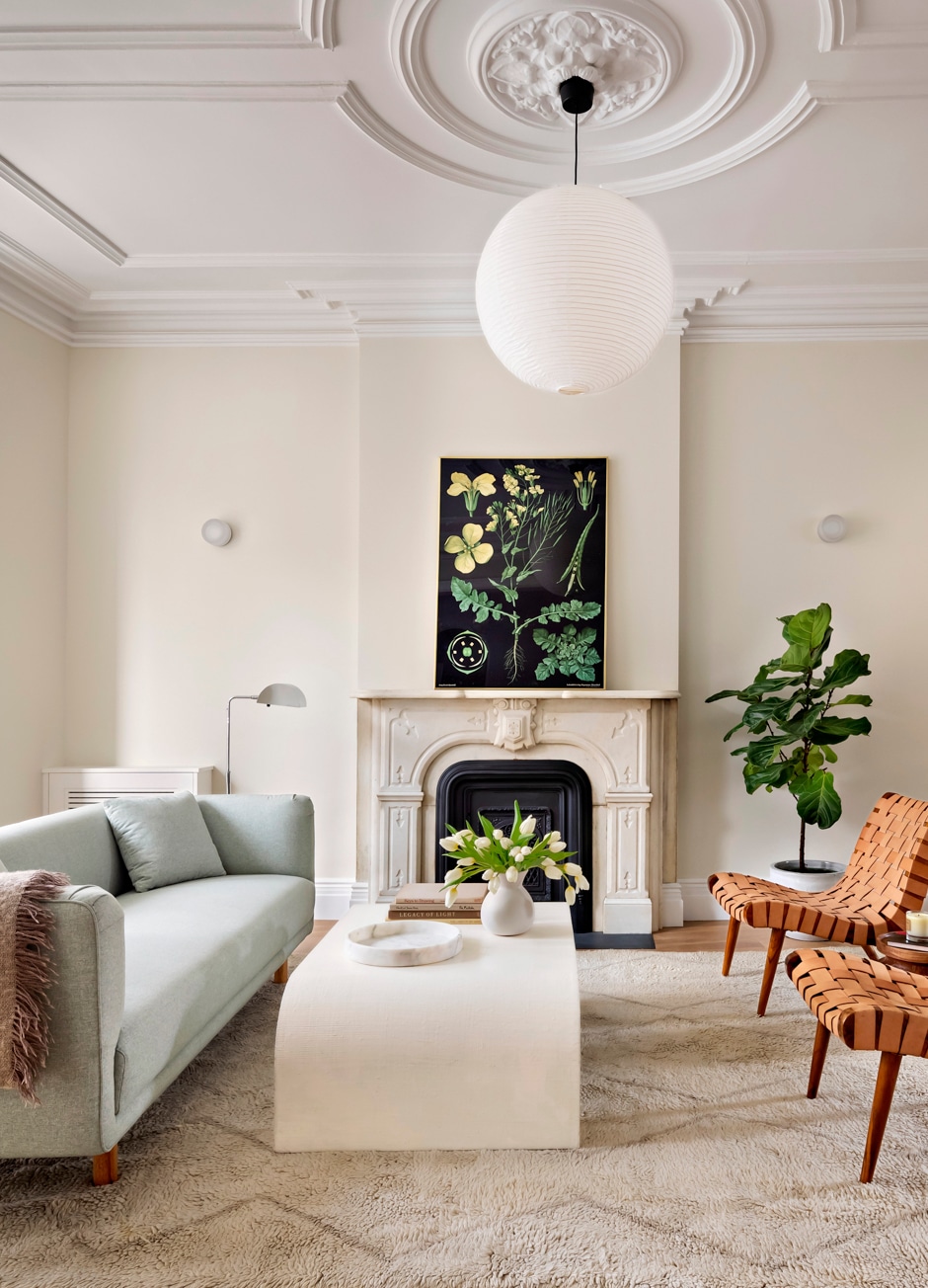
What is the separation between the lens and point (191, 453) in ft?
15.8

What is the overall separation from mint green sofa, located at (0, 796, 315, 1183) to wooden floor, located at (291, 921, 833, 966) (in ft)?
2.00

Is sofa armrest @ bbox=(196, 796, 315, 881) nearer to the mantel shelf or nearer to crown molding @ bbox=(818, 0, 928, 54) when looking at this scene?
the mantel shelf

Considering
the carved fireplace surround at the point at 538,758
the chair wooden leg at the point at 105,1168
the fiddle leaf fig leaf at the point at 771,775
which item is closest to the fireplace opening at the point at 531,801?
the carved fireplace surround at the point at 538,758

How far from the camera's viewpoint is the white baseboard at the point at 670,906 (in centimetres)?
452

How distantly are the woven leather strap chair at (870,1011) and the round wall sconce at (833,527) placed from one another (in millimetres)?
2480

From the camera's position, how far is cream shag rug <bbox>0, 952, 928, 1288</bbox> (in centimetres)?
185

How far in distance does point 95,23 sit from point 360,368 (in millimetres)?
2108

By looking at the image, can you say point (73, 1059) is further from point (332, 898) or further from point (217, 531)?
point (217, 531)

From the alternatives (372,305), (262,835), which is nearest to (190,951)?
(262,835)


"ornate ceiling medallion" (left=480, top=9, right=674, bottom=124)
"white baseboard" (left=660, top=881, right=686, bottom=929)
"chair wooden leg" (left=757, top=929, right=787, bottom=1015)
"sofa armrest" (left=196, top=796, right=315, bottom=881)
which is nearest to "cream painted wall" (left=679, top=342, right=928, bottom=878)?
"white baseboard" (left=660, top=881, right=686, bottom=929)

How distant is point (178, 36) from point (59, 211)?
1.38 m

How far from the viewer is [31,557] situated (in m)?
4.55

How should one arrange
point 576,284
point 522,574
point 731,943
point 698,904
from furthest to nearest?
point 698,904
point 522,574
point 731,943
point 576,284

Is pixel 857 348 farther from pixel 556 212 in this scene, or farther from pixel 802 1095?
pixel 802 1095
